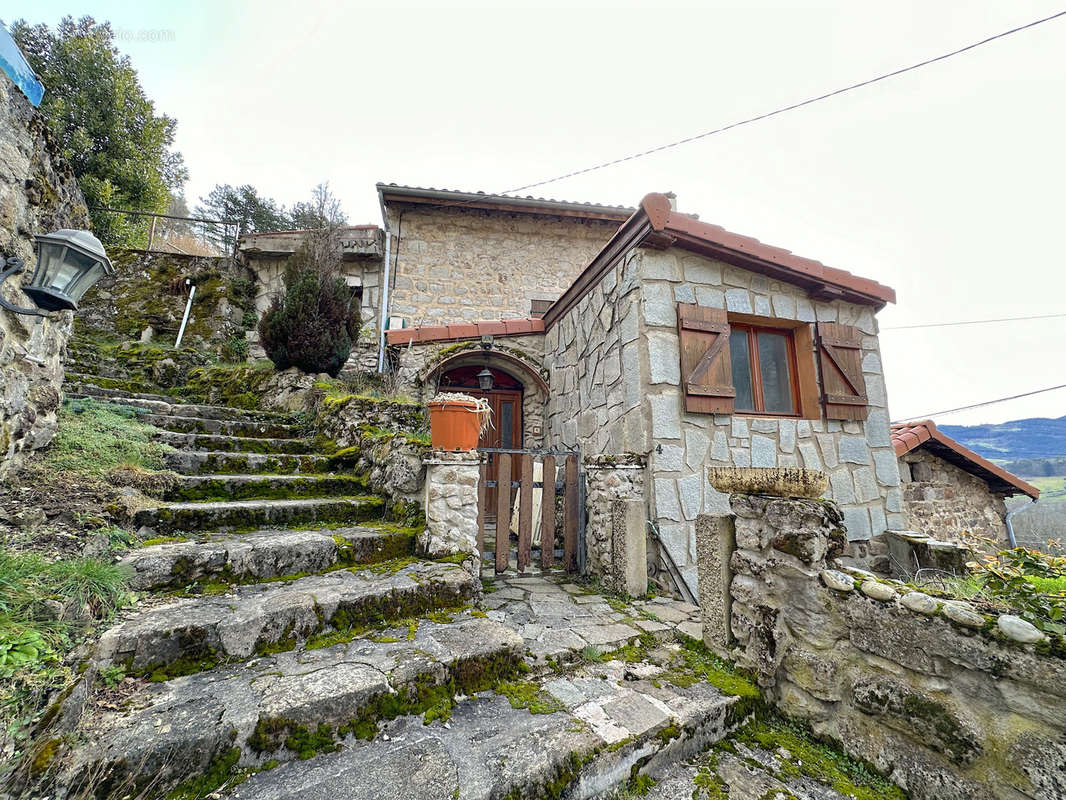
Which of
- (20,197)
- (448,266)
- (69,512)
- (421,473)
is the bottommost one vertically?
(69,512)

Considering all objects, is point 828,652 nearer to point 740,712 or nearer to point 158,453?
point 740,712

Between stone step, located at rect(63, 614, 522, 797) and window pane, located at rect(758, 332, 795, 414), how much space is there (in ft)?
13.2

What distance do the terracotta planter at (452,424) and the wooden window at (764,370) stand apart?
3046 millimetres

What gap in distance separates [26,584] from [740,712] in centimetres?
319

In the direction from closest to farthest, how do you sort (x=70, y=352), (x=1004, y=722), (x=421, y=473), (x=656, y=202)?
(x=1004, y=722) → (x=421, y=473) → (x=656, y=202) → (x=70, y=352)

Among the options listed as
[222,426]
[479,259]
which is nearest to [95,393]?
[222,426]

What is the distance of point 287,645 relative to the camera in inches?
74.6

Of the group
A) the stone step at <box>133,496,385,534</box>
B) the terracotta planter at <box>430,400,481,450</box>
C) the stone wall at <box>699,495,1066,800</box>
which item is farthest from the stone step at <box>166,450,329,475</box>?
the stone wall at <box>699,495,1066,800</box>

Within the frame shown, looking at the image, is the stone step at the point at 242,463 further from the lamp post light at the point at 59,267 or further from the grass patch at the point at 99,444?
the lamp post light at the point at 59,267

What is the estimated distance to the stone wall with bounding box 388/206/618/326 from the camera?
8305 millimetres

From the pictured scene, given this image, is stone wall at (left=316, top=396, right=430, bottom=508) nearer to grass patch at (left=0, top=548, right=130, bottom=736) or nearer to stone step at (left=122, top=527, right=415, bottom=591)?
stone step at (left=122, top=527, right=415, bottom=591)

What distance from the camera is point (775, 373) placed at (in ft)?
15.3

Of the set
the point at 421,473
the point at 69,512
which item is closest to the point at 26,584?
the point at 69,512

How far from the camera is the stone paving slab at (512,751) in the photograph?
1257 mm
